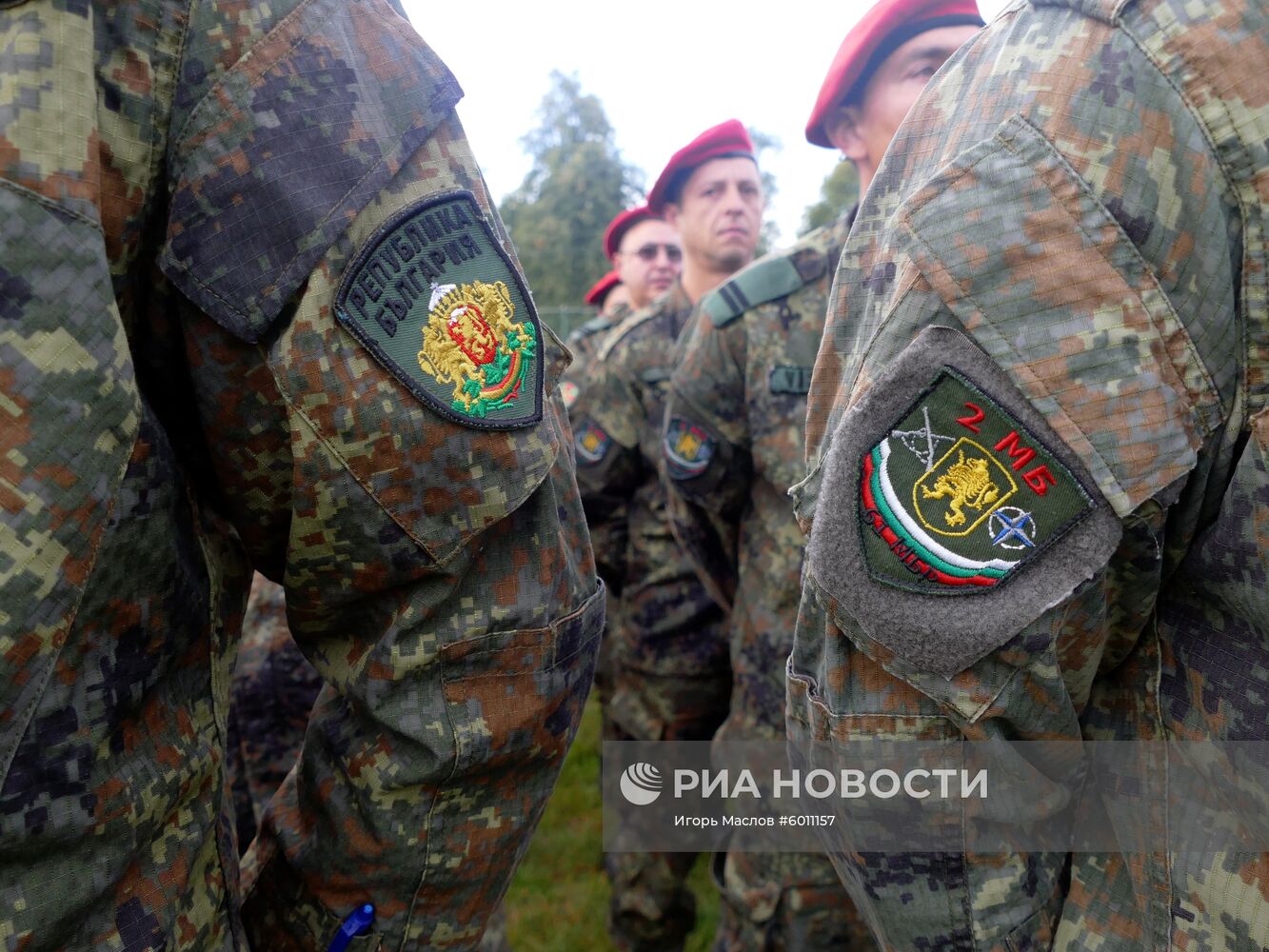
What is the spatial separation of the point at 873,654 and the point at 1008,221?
1.55 ft

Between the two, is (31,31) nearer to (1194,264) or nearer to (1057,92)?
(1057,92)

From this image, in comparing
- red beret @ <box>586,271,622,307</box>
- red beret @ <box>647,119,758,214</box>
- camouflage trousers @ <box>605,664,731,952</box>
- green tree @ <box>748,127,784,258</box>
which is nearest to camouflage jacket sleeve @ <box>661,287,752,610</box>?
camouflage trousers @ <box>605,664,731,952</box>

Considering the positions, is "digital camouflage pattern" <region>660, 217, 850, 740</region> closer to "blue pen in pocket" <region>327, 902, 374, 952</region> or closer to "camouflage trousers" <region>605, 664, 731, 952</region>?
"camouflage trousers" <region>605, 664, 731, 952</region>

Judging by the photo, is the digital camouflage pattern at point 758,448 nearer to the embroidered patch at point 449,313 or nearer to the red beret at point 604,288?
the embroidered patch at point 449,313

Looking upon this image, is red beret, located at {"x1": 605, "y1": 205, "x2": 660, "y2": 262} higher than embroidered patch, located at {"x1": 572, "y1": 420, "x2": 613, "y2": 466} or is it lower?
higher

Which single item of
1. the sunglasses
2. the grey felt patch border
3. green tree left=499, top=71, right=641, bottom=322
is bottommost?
the grey felt patch border

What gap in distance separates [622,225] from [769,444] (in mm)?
4020

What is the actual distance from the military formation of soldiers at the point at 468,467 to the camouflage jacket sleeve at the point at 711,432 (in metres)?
1.70

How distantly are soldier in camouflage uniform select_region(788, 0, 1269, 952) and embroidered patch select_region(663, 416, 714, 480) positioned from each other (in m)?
1.83

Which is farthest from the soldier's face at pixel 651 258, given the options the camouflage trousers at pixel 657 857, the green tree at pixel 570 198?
the green tree at pixel 570 198

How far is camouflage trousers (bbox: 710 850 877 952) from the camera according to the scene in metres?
2.42

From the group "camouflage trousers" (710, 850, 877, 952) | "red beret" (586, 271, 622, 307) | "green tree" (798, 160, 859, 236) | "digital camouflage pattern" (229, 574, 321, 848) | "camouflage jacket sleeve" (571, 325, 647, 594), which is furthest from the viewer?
"green tree" (798, 160, 859, 236)

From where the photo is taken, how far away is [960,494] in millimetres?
952

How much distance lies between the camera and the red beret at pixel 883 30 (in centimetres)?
248
